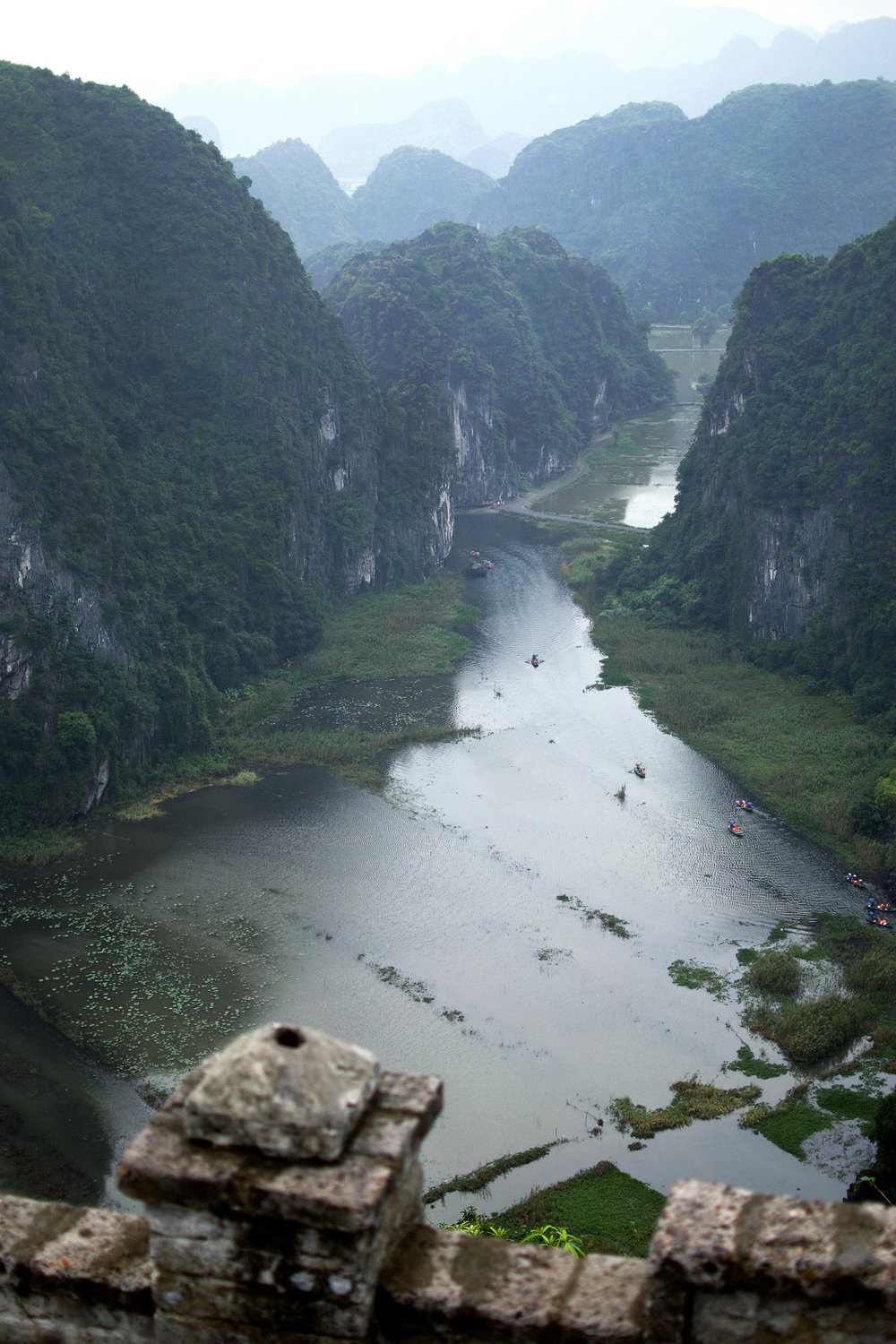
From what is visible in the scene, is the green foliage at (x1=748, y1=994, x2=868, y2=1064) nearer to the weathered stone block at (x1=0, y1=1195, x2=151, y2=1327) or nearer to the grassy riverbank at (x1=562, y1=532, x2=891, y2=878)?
the grassy riverbank at (x1=562, y1=532, x2=891, y2=878)

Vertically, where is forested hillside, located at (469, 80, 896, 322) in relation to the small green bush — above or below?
above

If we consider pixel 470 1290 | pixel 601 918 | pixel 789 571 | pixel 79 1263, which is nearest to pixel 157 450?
pixel 789 571

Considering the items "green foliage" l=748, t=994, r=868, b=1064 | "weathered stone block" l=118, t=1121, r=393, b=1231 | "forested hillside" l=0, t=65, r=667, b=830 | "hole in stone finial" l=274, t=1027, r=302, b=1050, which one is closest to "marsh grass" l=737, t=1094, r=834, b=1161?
"green foliage" l=748, t=994, r=868, b=1064

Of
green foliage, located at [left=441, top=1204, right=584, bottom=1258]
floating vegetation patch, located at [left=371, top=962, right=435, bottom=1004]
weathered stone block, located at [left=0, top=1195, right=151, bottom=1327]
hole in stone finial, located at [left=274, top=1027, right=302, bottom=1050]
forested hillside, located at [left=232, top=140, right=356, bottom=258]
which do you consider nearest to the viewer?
hole in stone finial, located at [left=274, top=1027, right=302, bottom=1050]

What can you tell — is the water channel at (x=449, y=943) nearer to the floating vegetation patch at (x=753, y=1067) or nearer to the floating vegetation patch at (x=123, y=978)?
the floating vegetation patch at (x=123, y=978)

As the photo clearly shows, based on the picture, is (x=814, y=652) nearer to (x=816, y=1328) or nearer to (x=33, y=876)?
(x=33, y=876)

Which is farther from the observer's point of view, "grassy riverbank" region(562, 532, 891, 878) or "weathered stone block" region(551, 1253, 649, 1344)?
"grassy riverbank" region(562, 532, 891, 878)

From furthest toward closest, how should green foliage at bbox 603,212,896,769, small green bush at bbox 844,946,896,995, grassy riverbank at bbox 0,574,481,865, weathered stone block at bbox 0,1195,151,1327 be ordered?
1. green foliage at bbox 603,212,896,769
2. grassy riverbank at bbox 0,574,481,865
3. small green bush at bbox 844,946,896,995
4. weathered stone block at bbox 0,1195,151,1327

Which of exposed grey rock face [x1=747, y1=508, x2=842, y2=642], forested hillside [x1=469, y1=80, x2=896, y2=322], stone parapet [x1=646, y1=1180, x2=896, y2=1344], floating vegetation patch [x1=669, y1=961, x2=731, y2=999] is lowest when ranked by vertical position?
floating vegetation patch [x1=669, y1=961, x2=731, y2=999]
